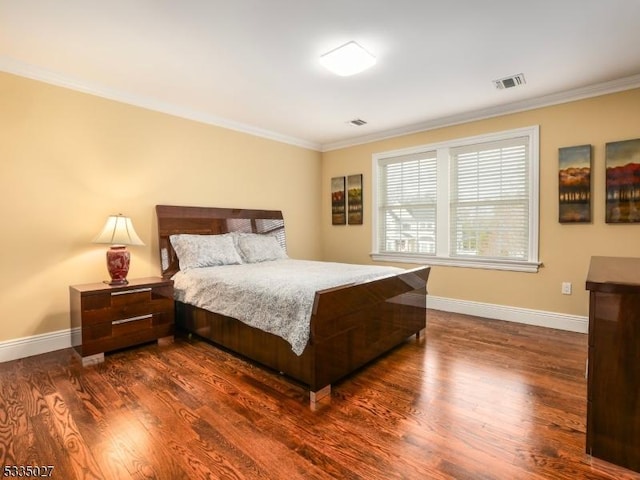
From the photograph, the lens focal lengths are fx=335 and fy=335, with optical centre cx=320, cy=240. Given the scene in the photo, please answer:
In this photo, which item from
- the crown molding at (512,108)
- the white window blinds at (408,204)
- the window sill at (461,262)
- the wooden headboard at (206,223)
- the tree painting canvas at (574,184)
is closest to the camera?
the crown molding at (512,108)

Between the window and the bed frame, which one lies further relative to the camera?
the window

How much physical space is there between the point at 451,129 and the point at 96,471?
451 centimetres

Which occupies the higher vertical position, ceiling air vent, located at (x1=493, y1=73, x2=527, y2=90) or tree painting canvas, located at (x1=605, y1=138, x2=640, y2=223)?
ceiling air vent, located at (x1=493, y1=73, x2=527, y2=90)

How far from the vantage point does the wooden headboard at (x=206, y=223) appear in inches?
143

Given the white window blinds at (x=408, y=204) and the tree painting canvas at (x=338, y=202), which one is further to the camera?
the tree painting canvas at (x=338, y=202)

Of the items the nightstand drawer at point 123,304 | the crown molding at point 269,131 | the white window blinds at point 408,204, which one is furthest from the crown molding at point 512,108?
the nightstand drawer at point 123,304

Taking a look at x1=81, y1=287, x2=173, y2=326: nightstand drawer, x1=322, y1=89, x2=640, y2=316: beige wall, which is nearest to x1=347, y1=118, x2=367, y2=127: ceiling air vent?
x1=322, y1=89, x2=640, y2=316: beige wall

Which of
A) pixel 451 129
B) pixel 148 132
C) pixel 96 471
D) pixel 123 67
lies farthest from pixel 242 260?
pixel 451 129

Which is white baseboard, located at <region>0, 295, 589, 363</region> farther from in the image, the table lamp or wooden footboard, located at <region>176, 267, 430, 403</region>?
wooden footboard, located at <region>176, 267, 430, 403</region>

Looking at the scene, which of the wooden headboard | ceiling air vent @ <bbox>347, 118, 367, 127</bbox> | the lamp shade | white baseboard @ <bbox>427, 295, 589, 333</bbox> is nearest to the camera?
the lamp shade

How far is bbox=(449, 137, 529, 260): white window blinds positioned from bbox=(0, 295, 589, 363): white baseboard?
614mm

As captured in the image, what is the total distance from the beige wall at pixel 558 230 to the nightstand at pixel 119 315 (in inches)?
128

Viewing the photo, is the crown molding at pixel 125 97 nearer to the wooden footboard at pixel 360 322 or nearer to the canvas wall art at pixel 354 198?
the canvas wall art at pixel 354 198

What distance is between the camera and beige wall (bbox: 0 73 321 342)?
2.80 m
